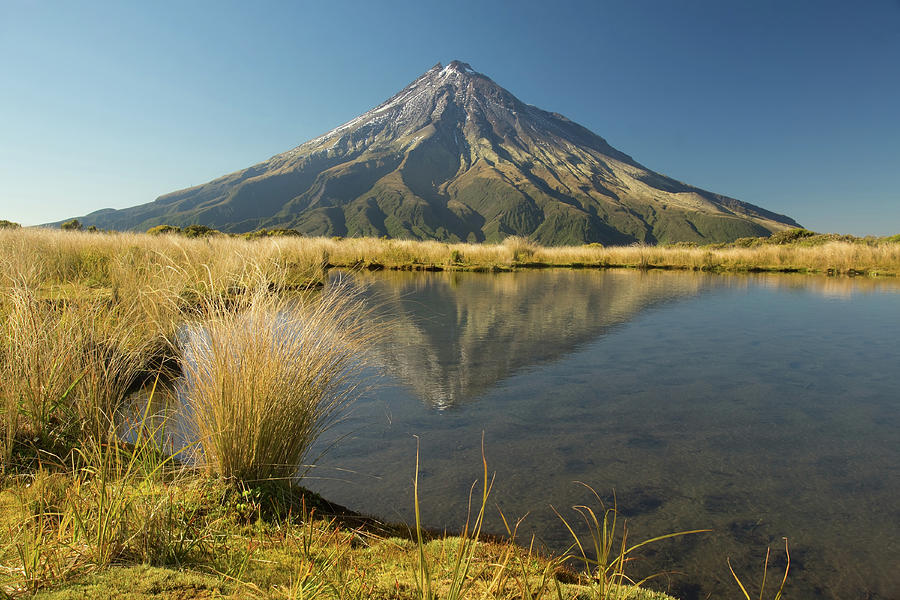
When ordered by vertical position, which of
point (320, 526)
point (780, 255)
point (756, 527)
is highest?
point (780, 255)

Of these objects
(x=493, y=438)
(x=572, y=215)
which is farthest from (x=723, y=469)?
(x=572, y=215)

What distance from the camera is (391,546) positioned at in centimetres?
200

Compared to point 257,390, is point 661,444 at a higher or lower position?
lower

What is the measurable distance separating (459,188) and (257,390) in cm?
18469

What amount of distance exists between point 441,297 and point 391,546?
918cm

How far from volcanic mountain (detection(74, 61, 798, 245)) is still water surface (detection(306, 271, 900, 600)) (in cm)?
13133

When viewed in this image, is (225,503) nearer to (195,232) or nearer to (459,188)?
(195,232)

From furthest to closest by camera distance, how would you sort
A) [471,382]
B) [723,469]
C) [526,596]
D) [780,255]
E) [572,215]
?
1. [572,215]
2. [780,255]
3. [471,382]
4. [723,469]
5. [526,596]

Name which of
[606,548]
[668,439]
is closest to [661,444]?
[668,439]

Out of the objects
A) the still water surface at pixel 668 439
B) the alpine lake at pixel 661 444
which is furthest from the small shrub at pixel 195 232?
the alpine lake at pixel 661 444

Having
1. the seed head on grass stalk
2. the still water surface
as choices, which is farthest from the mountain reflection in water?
the seed head on grass stalk

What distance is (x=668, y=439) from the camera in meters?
3.41

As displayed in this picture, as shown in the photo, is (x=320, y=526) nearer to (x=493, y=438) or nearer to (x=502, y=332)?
(x=493, y=438)

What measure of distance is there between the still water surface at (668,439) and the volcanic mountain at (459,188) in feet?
431
